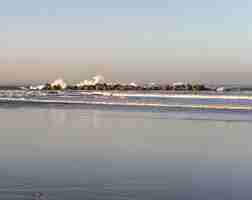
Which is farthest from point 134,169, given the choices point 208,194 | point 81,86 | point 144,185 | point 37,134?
point 81,86

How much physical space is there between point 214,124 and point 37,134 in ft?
25.4

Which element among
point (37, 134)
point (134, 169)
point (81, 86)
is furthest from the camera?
point (81, 86)

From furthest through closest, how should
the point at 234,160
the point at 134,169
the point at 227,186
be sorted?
the point at 234,160 < the point at 134,169 < the point at 227,186

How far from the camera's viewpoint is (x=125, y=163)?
1117cm

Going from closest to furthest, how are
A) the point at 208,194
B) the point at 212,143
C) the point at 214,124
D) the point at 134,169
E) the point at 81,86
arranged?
the point at 208,194
the point at 134,169
the point at 212,143
the point at 214,124
the point at 81,86

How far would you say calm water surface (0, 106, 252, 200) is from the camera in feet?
28.3

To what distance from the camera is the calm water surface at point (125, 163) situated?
862 cm

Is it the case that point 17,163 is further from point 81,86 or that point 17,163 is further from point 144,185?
point 81,86

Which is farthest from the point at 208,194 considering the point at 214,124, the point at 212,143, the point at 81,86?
the point at 81,86

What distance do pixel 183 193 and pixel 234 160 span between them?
357 cm

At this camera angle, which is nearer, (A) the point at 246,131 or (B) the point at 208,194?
(B) the point at 208,194

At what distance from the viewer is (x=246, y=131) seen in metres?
18.3

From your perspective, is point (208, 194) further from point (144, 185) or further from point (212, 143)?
point (212, 143)

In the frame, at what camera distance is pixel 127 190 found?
28.3 feet
